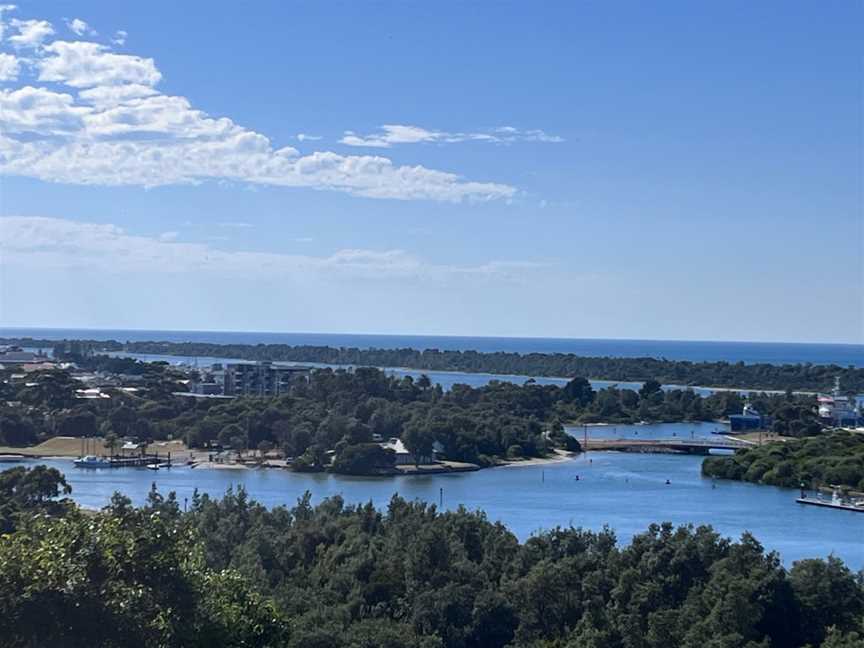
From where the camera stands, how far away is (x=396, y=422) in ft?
102

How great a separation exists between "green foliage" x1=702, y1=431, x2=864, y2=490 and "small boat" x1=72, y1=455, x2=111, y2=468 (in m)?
13.4

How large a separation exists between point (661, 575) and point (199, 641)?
479 centimetres

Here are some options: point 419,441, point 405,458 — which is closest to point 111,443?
point 405,458

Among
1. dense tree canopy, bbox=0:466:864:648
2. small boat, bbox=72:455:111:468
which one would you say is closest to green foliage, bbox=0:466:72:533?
dense tree canopy, bbox=0:466:864:648

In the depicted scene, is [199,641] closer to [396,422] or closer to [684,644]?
[684,644]

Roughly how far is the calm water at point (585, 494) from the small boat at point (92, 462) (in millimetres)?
288

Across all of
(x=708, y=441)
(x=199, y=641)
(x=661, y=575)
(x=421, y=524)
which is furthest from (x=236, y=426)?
(x=199, y=641)

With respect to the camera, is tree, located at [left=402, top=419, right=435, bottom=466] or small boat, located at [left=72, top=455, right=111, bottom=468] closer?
small boat, located at [left=72, top=455, right=111, bottom=468]

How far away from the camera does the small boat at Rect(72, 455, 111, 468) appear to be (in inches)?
1037

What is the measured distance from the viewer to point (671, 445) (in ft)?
104

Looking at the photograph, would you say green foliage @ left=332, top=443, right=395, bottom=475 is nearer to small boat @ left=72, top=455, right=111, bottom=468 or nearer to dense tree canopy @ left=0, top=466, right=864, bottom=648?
small boat @ left=72, top=455, right=111, bottom=468

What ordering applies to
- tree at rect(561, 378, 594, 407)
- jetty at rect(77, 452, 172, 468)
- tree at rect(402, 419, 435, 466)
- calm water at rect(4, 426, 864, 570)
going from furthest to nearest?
1. tree at rect(561, 378, 594, 407)
2. tree at rect(402, 419, 435, 466)
3. jetty at rect(77, 452, 172, 468)
4. calm water at rect(4, 426, 864, 570)

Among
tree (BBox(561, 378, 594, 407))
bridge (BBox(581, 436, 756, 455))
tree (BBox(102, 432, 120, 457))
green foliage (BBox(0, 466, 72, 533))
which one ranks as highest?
tree (BBox(561, 378, 594, 407))

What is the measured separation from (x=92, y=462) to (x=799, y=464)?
50.8 feet
